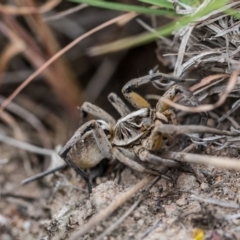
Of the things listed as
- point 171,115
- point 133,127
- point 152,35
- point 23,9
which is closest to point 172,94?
point 171,115

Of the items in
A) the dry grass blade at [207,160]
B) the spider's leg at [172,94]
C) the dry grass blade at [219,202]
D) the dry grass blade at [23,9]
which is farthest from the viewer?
the dry grass blade at [23,9]

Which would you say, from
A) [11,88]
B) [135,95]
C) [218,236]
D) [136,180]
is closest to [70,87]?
[11,88]

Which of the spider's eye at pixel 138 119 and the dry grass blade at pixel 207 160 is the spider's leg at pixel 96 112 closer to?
the spider's eye at pixel 138 119

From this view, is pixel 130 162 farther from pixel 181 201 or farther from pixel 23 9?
pixel 23 9

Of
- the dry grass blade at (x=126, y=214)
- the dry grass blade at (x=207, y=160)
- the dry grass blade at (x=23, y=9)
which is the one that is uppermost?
the dry grass blade at (x=23, y=9)

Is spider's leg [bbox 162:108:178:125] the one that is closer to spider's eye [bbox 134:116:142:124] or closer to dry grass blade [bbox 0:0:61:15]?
spider's eye [bbox 134:116:142:124]

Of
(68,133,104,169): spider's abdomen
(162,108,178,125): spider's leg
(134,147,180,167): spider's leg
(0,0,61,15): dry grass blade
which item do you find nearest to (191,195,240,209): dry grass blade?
(134,147,180,167): spider's leg

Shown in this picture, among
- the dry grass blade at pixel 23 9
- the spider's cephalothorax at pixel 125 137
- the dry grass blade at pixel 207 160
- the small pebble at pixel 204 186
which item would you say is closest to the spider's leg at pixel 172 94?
the spider's cephalothorax at pixel 125 137
